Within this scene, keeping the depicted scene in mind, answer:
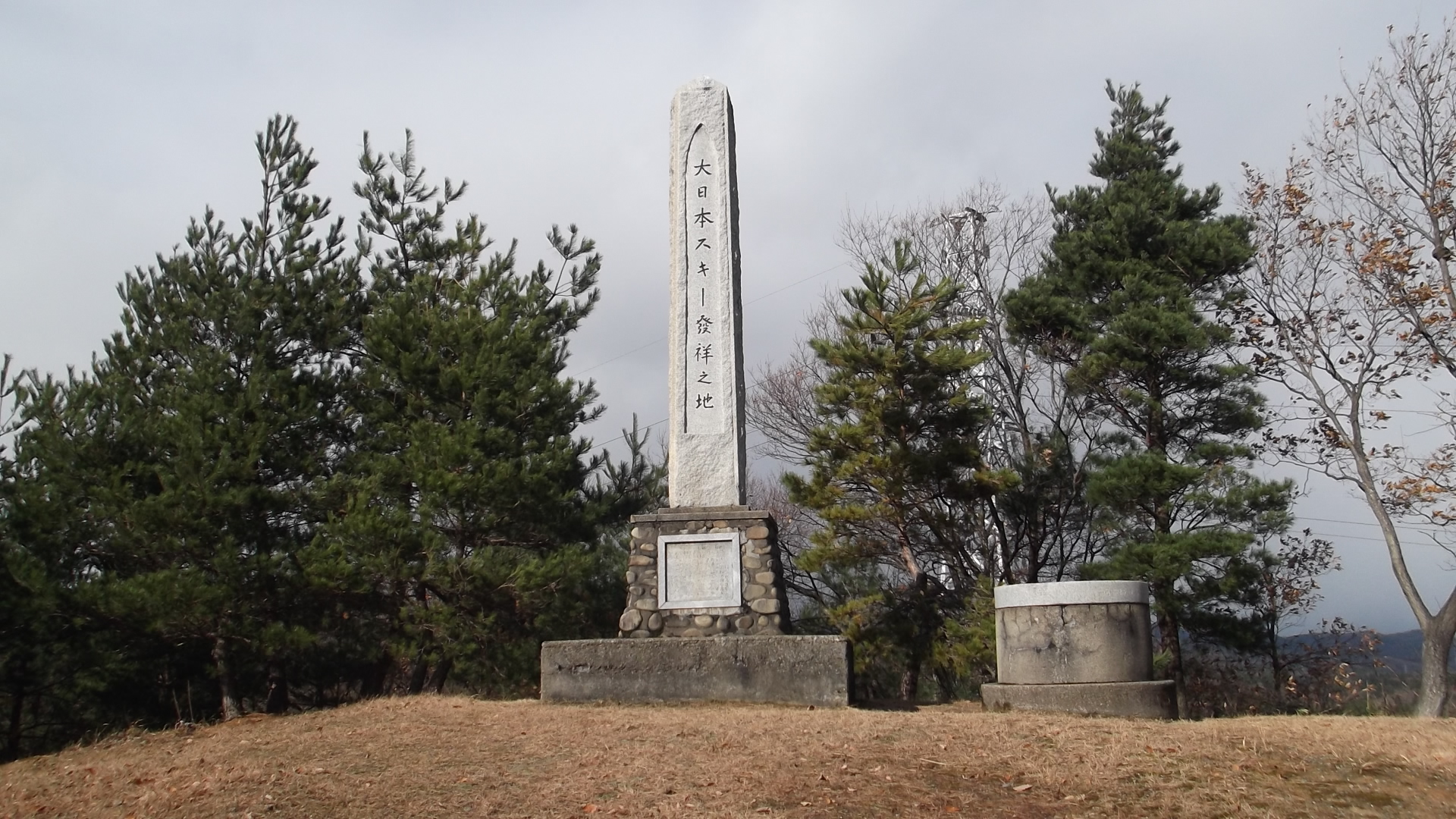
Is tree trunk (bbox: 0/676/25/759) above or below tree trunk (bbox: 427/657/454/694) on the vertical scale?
below

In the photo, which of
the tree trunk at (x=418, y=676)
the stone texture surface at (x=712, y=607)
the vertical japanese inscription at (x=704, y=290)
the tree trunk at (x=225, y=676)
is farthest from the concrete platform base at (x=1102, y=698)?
the tree trunk at (x=225, y=676)

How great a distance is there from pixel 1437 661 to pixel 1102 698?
22.8 feet

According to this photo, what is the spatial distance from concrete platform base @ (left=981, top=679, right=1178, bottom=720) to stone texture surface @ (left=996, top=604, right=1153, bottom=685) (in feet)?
0.29

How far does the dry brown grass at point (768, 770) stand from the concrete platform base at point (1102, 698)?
A: 374mm

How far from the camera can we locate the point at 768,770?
5.68m

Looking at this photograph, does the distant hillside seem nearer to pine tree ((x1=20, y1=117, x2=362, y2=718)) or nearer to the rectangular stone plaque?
the rectangular stone plaque

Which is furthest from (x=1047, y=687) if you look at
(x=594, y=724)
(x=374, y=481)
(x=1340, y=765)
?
(x=374, y=481)

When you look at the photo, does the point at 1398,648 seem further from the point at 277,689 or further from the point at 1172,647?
the point at 277,689

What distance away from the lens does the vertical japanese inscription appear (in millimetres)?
9688

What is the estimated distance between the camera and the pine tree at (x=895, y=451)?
1272 cm

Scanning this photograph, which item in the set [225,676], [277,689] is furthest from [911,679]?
[225,676]

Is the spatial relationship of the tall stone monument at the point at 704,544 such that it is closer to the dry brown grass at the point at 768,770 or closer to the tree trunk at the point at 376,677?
Result: the dry brown grass at the point at 768,770

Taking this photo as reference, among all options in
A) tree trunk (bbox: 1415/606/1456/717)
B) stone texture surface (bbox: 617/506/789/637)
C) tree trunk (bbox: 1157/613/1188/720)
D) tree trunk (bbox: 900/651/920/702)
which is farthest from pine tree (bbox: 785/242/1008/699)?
tree trunk (bbox: 1415/606/1456/717)

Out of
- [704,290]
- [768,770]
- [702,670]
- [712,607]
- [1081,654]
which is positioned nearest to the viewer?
[768,770]
